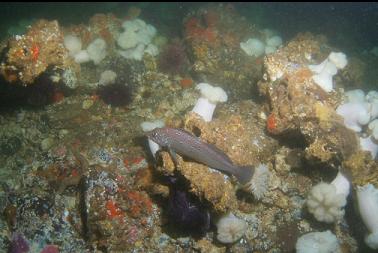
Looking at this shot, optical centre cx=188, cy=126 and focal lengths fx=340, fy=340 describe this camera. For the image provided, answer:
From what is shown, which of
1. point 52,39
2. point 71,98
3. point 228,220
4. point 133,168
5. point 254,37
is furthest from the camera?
point 254,37

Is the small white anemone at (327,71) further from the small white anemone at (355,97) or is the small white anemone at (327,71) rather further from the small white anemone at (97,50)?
the small white anemone at (97,50)

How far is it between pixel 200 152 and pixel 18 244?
132 inches

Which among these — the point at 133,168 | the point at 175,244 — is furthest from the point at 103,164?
the point at 175,244

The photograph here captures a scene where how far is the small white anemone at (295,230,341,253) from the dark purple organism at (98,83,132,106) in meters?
4.41

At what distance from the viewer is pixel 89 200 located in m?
5.42

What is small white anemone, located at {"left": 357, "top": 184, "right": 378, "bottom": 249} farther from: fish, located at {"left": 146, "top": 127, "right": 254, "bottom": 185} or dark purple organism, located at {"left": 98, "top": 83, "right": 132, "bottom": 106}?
dark purple organism, located at {"left": 98, "top": 83, "right": 132, "bottom": 106}

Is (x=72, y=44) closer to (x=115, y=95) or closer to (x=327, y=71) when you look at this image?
(x=115, y=95)

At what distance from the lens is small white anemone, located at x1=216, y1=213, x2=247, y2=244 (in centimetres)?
523

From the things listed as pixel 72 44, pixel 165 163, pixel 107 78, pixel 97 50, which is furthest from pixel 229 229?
pixel 72 44

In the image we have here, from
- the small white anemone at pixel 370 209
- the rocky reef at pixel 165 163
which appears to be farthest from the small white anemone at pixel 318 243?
the small white anemone at pixel 370 209

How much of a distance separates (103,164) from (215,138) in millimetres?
2061

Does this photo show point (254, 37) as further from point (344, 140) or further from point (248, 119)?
point (344, 140)

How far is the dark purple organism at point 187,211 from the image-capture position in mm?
5133

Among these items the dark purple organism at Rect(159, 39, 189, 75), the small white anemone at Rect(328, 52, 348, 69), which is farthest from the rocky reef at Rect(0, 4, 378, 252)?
the dark purple organism at Rect(159, 39, 189, 75)
